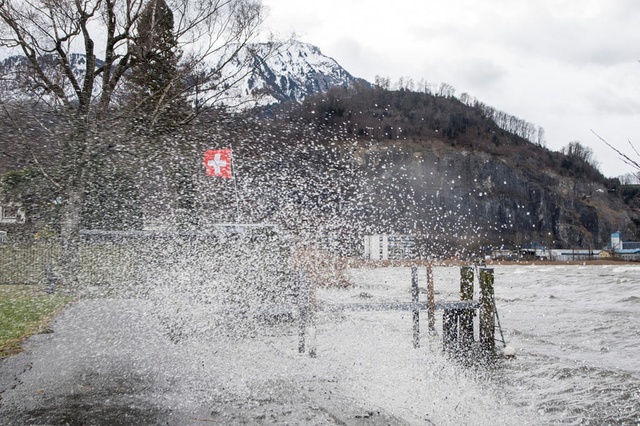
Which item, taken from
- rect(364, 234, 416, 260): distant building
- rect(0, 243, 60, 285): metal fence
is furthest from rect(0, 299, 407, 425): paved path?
rect(364, 234, 416, 260): distant building

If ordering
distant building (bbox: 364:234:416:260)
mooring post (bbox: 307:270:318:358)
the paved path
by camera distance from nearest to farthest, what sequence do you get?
the paved path
mooring post (bbox: 307:270:318:358)
distant building (bbox: 364:234:416:260)

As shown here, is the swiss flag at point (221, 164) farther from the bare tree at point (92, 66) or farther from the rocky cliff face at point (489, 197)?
the rocky cliff face at point (489, 197)

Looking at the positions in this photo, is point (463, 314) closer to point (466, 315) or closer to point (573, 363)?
point (466, 315)

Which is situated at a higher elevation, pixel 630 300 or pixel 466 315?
pixel 466 315

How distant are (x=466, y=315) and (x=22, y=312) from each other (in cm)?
920

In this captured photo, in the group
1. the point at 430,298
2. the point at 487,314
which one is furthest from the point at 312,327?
the point at 487,314

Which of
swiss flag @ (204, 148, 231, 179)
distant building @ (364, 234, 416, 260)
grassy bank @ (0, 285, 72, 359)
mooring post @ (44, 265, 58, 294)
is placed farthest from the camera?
distant building @ (364, 234, 416, 260)

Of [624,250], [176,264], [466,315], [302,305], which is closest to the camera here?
[302,305]

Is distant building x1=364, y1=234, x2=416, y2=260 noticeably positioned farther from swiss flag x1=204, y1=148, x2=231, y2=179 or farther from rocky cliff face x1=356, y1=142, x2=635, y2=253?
rocky cliff face x1=356, y1=142, x2=635, y2=253

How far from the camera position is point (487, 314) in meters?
12.1

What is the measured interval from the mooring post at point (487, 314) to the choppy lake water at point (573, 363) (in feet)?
2.13

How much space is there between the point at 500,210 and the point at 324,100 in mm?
57153

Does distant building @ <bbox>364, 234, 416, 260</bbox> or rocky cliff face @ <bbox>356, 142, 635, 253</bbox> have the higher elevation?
rocky cliff face @ <bbox>356, 142, 635, 253</bbox>

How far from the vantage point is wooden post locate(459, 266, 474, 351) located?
12.1 meters
